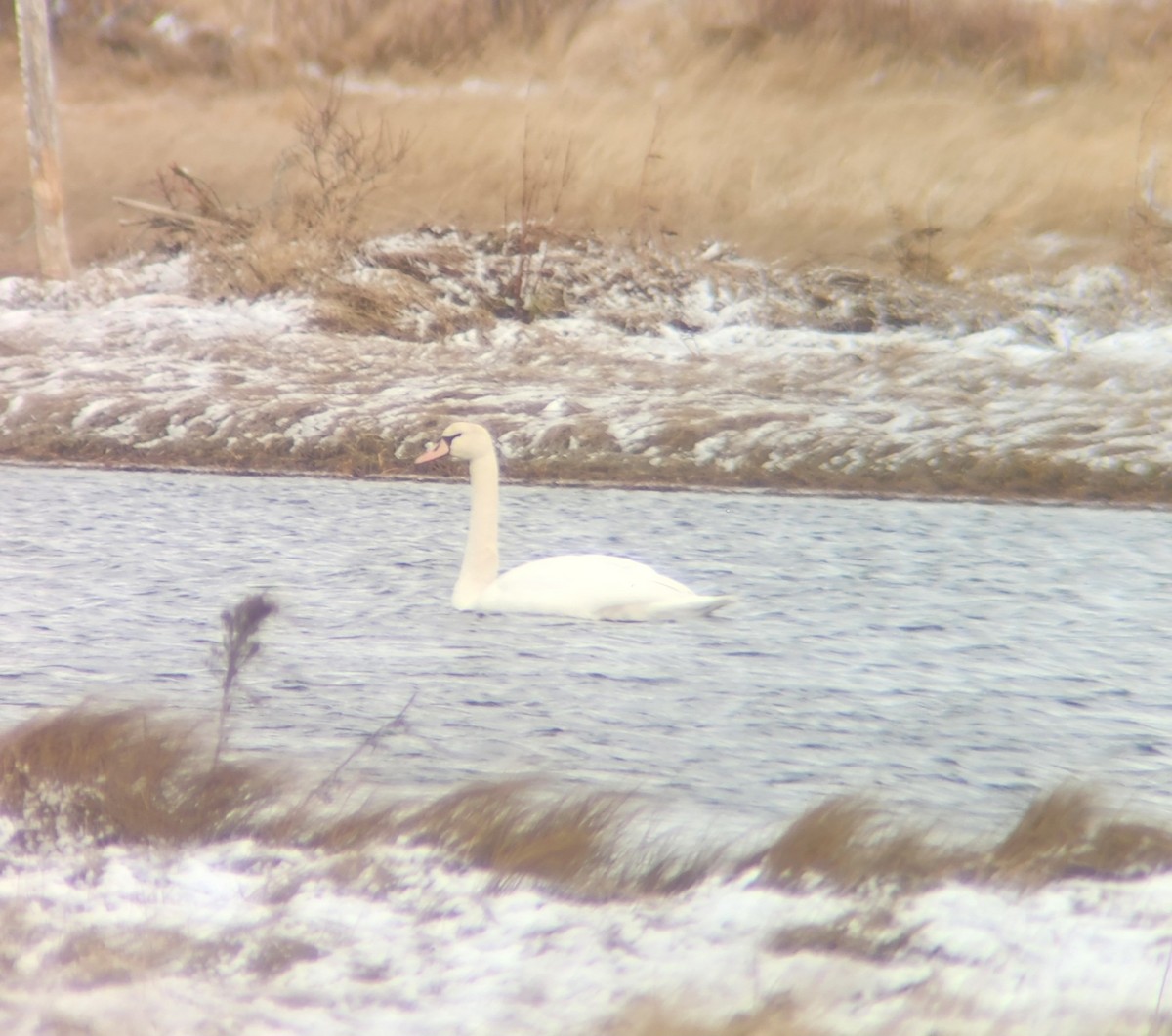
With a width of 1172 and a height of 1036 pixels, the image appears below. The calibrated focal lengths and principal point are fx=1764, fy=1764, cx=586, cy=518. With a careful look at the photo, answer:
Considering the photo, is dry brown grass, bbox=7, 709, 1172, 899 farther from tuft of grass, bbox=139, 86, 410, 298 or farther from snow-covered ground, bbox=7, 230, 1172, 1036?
tuft of grass, bbox=139, 86, 410, 298

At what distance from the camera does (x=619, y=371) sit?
9125 mm

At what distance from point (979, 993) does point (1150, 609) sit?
283 centimetres

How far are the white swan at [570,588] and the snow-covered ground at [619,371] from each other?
9.49ft

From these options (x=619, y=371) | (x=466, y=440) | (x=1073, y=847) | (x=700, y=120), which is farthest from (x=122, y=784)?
(x=700, y=120)

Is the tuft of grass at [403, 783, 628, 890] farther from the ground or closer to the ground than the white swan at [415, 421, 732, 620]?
farther from the ground

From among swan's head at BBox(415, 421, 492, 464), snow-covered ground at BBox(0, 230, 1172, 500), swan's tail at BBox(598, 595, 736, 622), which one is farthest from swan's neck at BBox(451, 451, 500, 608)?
snow-covered ground at BBox(0, 230, 1172, 500)

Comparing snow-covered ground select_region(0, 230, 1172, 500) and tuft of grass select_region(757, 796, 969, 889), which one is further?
snow-covered ground select_region(0, 230, 1172, 500)

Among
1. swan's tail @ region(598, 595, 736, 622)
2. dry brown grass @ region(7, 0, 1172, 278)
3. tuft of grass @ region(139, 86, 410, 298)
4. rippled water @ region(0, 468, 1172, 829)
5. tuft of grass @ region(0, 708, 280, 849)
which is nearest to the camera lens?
tuft of grass @ region(0, 708, 280, 849)

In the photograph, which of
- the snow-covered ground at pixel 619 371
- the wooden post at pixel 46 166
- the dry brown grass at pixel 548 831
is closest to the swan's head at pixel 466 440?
the dry brown grass at pixel 548 831

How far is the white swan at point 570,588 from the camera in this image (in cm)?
399

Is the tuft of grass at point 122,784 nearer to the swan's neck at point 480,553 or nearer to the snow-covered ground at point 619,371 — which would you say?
the swan's neck at point 480,553

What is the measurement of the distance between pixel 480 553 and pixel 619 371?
4985 mm

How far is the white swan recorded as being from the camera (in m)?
3.99

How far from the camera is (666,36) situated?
14.3m
